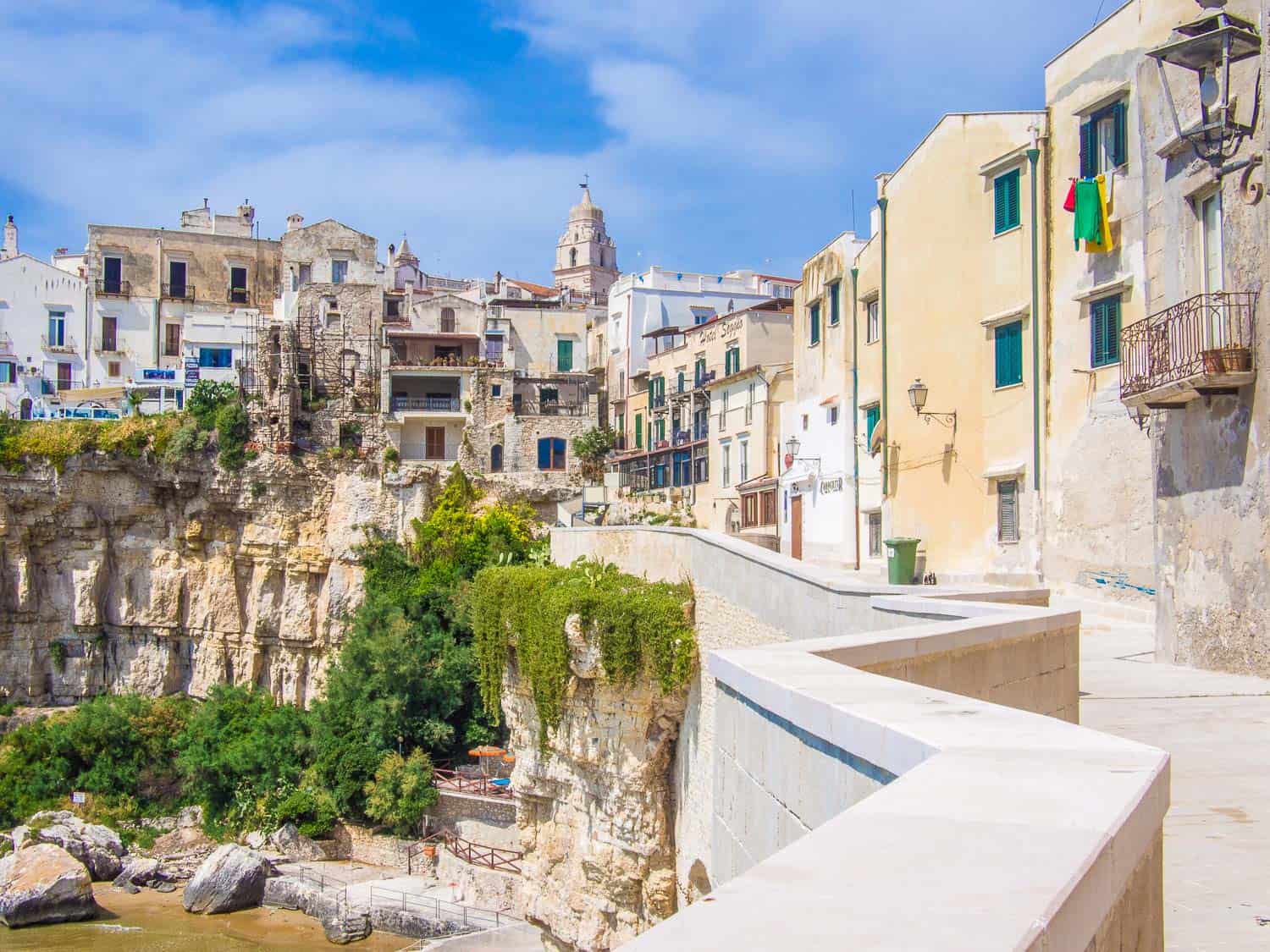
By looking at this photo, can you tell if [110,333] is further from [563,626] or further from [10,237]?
[563,626]

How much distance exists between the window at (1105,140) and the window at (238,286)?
44.7m

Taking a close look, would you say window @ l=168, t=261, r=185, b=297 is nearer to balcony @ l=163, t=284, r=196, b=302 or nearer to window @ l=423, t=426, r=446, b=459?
balcony @ l=163, t=284, r=196, b=302

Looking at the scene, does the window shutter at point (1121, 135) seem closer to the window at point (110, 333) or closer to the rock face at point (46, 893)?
the rock face at point (46, 893)

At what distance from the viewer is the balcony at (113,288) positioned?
54250 mm

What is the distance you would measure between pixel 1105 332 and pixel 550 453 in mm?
32221

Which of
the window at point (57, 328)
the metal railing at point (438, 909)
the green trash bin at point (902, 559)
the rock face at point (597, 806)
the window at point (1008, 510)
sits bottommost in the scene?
the metal railing at point (438, 909)

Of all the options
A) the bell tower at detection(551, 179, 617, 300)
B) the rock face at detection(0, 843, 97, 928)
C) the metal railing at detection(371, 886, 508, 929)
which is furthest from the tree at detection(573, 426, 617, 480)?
the bell tower at detection(551, 179, 617, 300)

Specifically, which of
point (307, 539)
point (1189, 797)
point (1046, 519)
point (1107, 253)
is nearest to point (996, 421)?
point (1046, 519)

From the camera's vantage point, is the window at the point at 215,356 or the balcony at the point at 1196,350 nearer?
the balcony at the point at 1196,350

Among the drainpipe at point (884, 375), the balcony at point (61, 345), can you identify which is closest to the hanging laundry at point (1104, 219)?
the drainpipe at point (884, 375)

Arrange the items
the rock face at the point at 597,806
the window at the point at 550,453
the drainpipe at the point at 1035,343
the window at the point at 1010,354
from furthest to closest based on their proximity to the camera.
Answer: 1. the window at the point at 550,453
2. the window at the point at 1010,354
3. the drainpipe at the point at 1035,343
4. the rock face at the point at 597,806

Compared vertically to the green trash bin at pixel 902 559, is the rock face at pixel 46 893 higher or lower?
lower

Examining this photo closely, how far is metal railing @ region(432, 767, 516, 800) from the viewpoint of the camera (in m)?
32.8

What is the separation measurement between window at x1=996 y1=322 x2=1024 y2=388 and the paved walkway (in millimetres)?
7311
